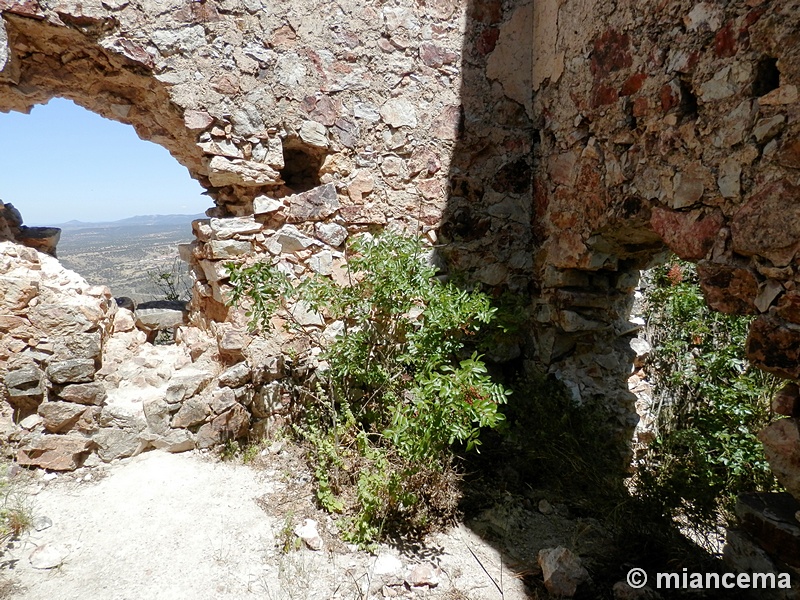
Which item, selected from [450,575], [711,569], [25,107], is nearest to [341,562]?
[450,575]

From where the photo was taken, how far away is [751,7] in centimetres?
188

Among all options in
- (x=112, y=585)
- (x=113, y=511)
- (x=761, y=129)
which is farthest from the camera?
(x=113, y=511)

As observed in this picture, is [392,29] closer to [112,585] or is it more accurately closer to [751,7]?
[751,7]

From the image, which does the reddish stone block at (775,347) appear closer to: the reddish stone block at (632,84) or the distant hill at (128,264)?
the reddish stone block at (632,84)

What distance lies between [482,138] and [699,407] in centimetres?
251

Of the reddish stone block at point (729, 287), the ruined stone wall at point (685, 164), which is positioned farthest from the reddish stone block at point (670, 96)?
the reddish stone block at point (729, 287)

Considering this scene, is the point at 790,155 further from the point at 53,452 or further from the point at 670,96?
the point at 53,452

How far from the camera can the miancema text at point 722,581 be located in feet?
6.48

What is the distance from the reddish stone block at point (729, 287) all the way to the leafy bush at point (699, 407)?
98 cm

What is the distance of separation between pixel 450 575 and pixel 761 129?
7.25 feet

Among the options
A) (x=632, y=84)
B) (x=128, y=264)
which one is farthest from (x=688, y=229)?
(x=128, y=264)

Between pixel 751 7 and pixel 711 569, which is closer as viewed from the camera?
pixel 751 7

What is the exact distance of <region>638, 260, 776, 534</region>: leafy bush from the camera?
2602 millimetres

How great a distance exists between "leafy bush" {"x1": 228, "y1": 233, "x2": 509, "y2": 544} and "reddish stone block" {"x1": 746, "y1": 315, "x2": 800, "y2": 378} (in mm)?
1087
